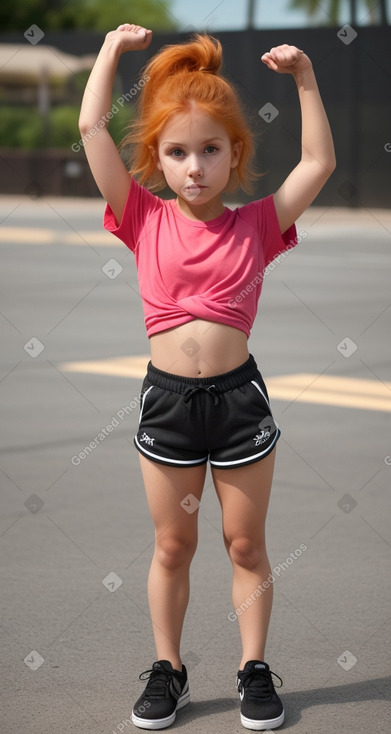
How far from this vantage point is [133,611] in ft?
14.0

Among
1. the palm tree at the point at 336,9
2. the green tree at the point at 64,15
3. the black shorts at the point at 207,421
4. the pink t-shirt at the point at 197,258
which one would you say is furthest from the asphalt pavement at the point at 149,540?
the green tree at the point at 64,15

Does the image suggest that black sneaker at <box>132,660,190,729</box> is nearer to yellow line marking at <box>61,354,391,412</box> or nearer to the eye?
the eye

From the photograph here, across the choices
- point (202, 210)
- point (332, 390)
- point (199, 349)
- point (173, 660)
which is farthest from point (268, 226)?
point (332, 390)

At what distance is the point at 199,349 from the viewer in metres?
3.27

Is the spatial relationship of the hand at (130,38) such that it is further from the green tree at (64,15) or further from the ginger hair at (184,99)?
the green tree at (64,15)

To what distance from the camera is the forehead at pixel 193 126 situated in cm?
325

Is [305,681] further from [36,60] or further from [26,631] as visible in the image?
[36,60]

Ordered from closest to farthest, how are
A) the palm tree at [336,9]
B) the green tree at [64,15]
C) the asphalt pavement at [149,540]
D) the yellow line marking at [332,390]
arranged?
the asphalt pavement at [149,540], the yellow line marking at [332,390], the palm tree at [336,9], the green tree at [64,15]

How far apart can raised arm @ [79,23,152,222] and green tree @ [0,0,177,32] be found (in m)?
53.9

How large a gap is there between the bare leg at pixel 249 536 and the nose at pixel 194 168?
0.82 metres

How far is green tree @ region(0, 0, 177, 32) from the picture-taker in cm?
5794

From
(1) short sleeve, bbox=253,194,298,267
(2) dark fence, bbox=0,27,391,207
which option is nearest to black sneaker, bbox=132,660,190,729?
(1) short sleeve, bbox=253,194,298,267

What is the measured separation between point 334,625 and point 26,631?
108 centimetres

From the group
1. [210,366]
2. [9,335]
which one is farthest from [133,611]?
[9,335]
